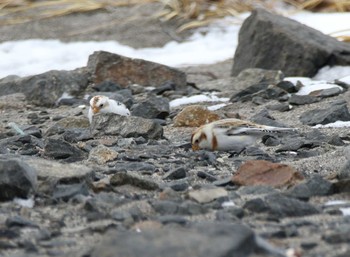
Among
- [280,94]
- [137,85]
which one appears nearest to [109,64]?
[137,85]

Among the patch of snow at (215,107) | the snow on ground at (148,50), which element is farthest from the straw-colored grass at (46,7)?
the patch of snow at (215,107)

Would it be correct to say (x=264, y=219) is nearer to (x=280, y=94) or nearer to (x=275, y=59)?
(x=280, y=94)

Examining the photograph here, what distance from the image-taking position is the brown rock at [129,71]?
704 cm

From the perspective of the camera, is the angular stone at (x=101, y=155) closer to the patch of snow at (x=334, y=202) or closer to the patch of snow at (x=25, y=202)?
the patch of snow at (x=25, y=202)

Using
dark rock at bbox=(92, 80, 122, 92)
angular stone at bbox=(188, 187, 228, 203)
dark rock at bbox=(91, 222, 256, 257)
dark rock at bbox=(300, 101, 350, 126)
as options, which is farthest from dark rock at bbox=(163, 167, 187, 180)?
dark rock at bbox=(92, 80, 122, 92)

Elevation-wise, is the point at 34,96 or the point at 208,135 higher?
the point at 208,135

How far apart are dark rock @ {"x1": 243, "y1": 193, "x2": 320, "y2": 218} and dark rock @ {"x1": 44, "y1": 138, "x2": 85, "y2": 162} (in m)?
1.43

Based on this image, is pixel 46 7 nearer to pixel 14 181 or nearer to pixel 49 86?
pixel 49 86

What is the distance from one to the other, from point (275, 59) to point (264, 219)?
14.2ft

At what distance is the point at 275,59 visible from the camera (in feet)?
23.6

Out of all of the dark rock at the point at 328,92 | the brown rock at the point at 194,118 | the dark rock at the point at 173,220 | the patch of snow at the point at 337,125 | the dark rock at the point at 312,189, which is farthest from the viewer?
the dark rock at the point at 328,92

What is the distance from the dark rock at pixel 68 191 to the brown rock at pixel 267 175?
23.0 inches

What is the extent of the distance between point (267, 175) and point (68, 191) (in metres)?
0.77

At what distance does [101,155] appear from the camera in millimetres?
4285
